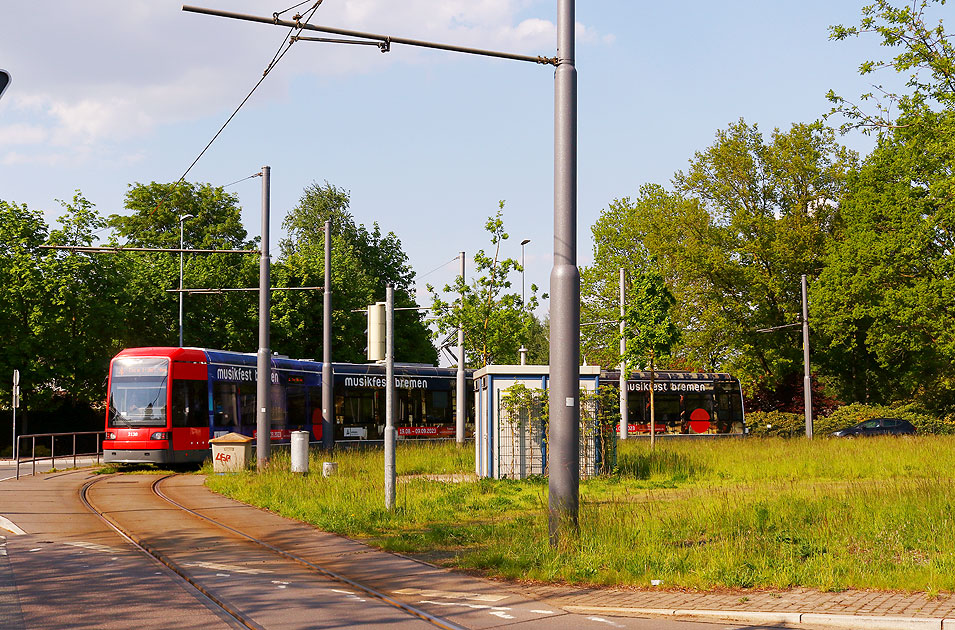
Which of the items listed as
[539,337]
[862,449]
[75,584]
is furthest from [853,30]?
[539,337]

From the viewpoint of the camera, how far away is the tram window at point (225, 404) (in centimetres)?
2639

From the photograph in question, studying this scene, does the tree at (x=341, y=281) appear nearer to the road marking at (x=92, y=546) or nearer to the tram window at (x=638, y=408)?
the tram window at (x=638, y=408)

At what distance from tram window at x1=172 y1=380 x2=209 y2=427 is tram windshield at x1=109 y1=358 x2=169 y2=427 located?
0.30 meters

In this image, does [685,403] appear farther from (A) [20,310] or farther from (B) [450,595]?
(B) [450,595]

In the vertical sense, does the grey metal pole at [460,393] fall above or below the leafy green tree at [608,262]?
below

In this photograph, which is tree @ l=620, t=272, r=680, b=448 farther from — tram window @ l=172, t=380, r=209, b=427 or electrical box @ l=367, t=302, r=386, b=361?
electrical box @ l=367, t=302, r=386, b=361

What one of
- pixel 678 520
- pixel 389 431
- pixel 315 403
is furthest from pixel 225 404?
pixel 678 520

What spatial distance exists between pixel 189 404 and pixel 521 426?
33.6 feet

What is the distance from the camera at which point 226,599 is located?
829cm

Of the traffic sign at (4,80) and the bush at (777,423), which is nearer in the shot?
the traffic sign at (4,80)

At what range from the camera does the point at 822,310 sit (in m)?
44.1

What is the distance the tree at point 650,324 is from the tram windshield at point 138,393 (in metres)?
13.0

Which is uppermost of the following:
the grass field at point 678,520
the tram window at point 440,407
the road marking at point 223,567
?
the tram window at point 440,407

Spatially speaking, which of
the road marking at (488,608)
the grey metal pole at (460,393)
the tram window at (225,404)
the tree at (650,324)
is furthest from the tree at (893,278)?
the road marking at (488,608)
